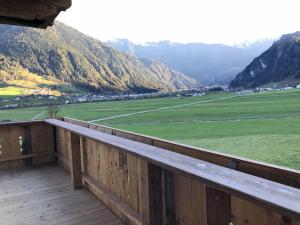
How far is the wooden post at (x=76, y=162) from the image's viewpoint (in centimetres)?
502

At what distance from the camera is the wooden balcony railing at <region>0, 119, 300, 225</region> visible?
1.77m

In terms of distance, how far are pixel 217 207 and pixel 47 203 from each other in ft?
8.65

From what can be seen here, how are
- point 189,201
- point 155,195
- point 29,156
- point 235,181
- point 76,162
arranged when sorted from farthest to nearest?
point 29,156
point 76,162
point 155,195
point 189,201
point 235,181

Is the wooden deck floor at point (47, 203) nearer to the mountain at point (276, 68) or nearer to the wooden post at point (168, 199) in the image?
the wooden post at point (168, 199)

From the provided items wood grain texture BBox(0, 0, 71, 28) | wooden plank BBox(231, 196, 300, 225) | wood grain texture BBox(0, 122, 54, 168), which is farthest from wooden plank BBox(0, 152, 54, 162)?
wooden plank BBox(231, 196, 300, 225)

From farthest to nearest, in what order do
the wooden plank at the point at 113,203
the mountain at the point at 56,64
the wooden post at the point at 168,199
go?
the mountain at the point at 56,64
the wooden plank at the point at 113,203
the wooden post at the point at 168,199

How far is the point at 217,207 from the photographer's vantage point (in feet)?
8.09

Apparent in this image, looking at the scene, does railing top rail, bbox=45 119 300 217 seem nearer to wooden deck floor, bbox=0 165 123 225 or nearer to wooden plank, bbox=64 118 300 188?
wooden plank, bbox=64 118 300 188

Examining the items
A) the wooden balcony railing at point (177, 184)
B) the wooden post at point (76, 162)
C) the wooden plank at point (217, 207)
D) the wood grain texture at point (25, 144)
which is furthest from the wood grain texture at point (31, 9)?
the wood grain texture at point (25, 144)

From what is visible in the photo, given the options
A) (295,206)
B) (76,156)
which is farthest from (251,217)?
(76,156)

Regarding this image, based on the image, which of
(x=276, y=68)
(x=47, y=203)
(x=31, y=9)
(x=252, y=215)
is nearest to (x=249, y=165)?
(x=252, y=215)

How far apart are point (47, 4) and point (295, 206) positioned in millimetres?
2218

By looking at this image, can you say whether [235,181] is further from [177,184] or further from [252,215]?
[177,184]

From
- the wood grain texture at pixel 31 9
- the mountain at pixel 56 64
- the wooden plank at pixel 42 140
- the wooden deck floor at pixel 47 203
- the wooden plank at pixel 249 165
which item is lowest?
the wooden deck floor at pixel 47 203
